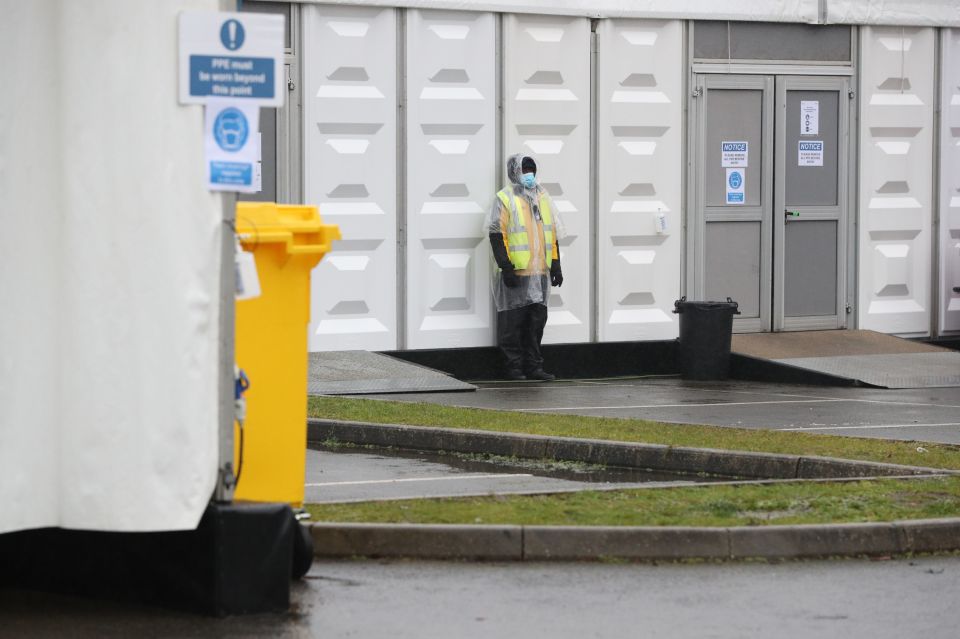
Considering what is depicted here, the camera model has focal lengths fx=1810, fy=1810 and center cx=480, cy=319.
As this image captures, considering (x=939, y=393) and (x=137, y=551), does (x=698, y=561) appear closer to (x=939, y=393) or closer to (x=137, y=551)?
(x=137, y=551)

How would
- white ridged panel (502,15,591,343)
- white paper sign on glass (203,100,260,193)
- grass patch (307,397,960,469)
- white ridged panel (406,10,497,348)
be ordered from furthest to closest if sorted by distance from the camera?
white ridged panel (502,15,591,343), white ridged panel (406,10,497,348), grass patch (307,397,960,469), white paper sign on glass (203,100,260,193)

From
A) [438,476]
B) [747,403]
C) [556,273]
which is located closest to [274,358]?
[438,476]

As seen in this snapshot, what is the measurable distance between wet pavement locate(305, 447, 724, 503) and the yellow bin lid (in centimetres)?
173

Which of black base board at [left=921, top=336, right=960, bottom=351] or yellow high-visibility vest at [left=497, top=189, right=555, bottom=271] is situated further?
black base board at [left=921, top=336, right=960, bottom=351]

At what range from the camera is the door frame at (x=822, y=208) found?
17953 millimetres

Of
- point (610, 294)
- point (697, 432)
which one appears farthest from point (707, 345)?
point (697, 432)

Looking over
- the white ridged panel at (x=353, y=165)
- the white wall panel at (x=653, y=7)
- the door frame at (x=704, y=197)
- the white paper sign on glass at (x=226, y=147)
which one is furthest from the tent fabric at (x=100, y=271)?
the door frame at (x=704, y=197)

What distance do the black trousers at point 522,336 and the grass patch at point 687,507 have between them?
7262 millimetres

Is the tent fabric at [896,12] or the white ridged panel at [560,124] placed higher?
the tent fabric at [896,12]

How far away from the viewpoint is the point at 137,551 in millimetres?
6820

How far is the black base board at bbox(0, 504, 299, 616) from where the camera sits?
663 cm

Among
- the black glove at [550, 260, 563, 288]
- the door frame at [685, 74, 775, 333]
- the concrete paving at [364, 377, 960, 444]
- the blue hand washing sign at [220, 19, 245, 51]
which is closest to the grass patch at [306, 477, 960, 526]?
the blue hand washing sign at [220, 19, 245, 51]

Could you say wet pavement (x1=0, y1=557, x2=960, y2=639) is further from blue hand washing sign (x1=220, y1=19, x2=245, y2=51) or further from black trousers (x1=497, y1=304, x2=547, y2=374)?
black trousers (x1=497, y1=304, x2=547, y2=374)

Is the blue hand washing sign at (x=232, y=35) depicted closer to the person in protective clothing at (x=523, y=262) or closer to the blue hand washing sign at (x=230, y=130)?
the blue hand washing sign at (x=230, y=130)
